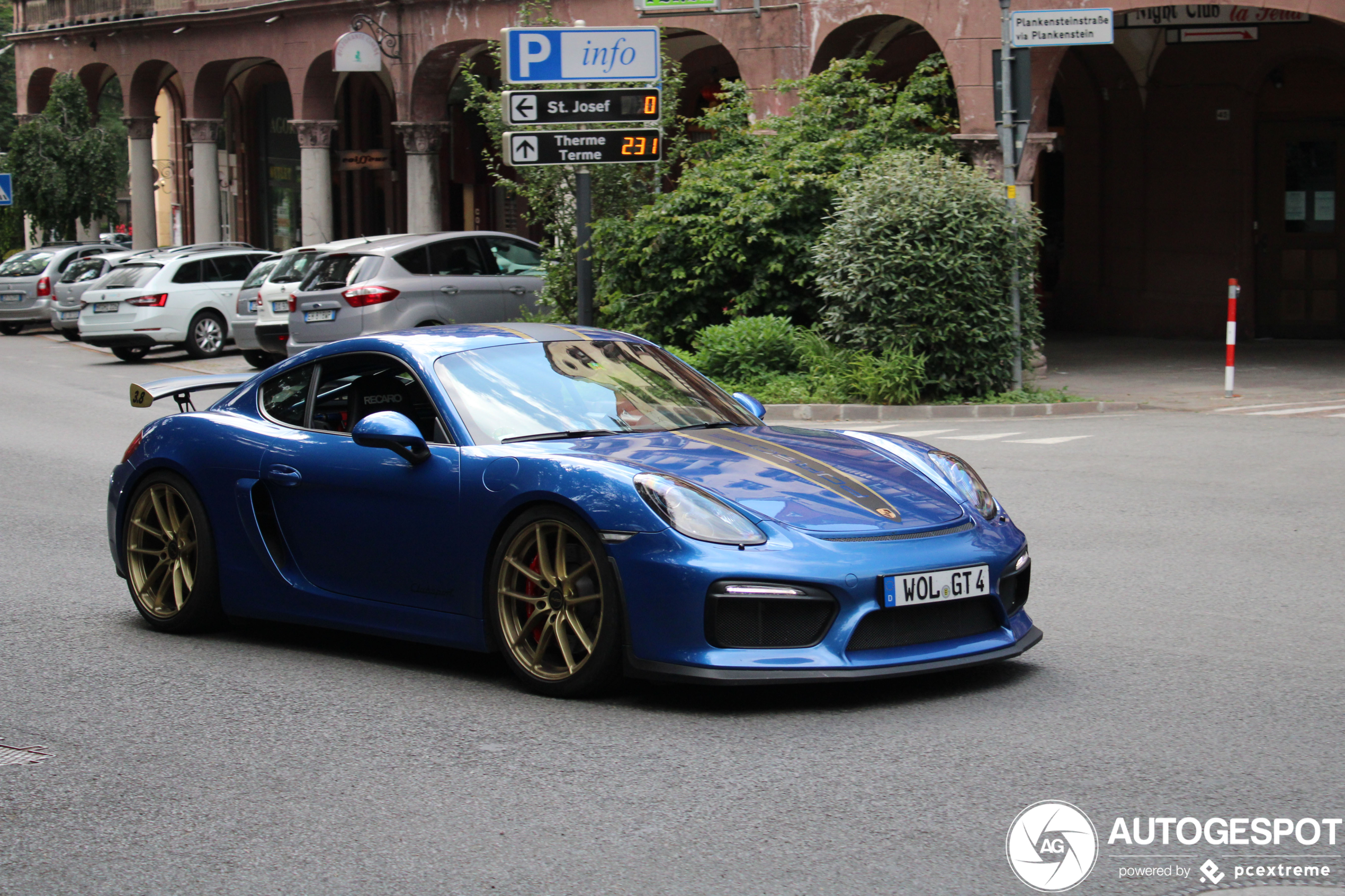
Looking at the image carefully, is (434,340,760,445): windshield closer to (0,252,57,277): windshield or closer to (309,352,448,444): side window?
(309,352,448,444): side window

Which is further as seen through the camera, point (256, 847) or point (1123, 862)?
point (256, 847)

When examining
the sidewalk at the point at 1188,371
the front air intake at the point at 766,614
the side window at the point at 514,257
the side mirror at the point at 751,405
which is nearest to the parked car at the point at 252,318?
the side window at the point at 514,257

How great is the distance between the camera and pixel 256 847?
14.0ft

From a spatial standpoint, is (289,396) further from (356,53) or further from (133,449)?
(356,53)

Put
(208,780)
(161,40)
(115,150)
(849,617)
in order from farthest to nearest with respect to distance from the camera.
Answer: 1. (115,150)
2. (161,40)
3. (849,617)
4. (208,780)

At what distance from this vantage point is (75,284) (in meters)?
30.3

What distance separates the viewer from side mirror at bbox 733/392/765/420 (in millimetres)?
6887

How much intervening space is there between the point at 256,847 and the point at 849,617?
1986 millimetres

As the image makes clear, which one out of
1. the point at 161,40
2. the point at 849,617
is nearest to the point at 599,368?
the point at 849,617

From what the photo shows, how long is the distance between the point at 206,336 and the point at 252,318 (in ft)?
13.3

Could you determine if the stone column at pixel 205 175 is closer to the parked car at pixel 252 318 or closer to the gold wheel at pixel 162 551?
the parked car at pixel 252 318

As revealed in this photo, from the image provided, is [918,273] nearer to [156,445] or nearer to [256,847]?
[156,445]

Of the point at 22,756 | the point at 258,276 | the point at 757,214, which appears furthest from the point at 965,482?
the point at 258,276

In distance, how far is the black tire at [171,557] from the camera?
6.87 meters
